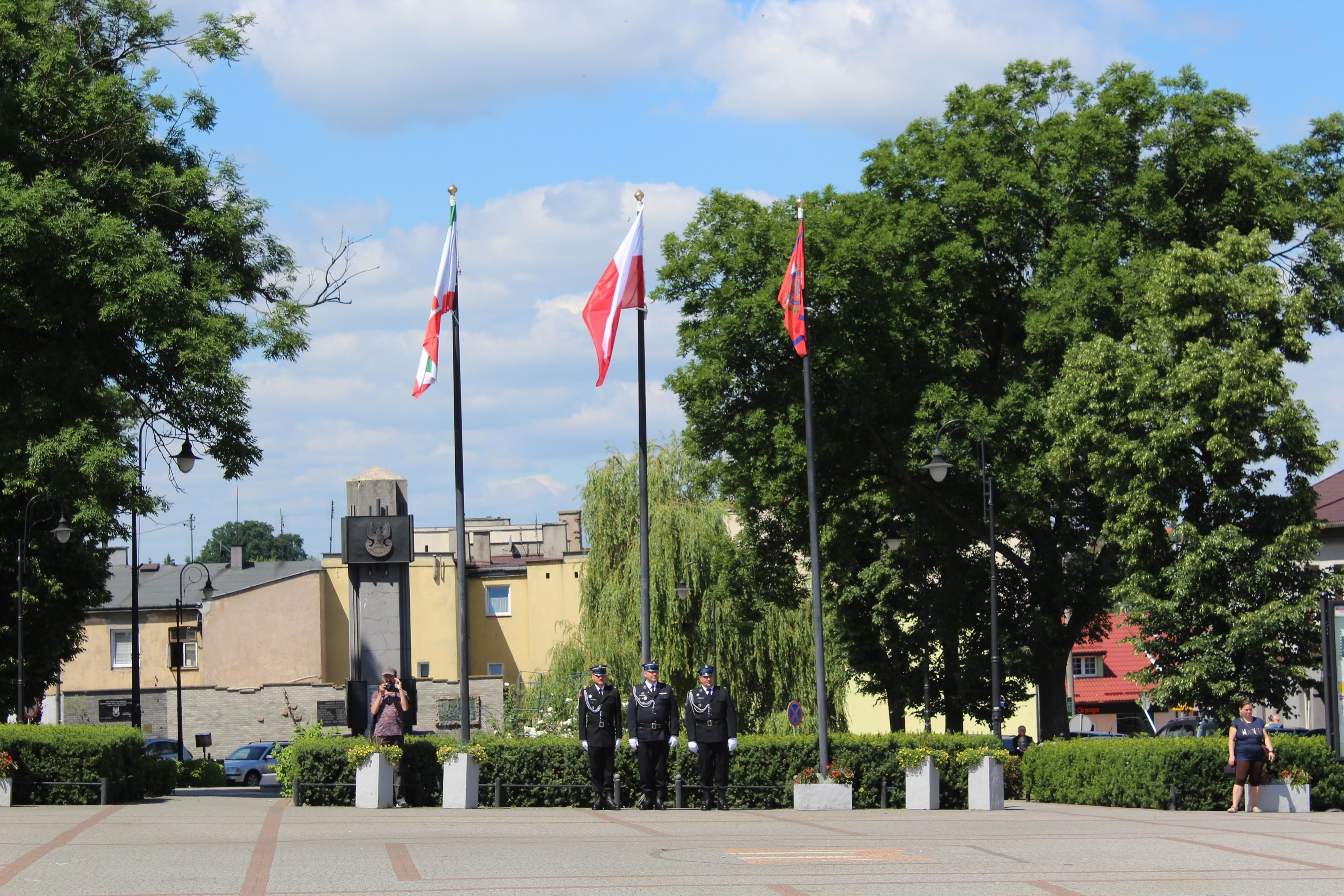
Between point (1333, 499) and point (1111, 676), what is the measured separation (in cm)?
1935

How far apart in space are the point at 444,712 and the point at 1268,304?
35.7 meters

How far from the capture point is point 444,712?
2117 inches

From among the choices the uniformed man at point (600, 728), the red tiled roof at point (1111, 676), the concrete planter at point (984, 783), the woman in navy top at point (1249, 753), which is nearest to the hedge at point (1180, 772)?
the woman in navy top at point (1249, 753)

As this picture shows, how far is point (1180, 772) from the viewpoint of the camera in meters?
22.1

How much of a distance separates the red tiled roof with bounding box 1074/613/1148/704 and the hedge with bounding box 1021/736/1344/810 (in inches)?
1654

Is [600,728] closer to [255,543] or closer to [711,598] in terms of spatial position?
[711,598]

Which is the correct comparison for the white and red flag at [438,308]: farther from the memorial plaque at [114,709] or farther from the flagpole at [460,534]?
the memorial plaque at [114,709]

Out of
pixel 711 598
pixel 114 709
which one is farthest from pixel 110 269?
pixel 114 709

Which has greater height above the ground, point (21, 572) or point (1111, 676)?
point (21, 572)

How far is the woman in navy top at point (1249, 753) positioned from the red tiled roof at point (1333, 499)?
26.3 metres

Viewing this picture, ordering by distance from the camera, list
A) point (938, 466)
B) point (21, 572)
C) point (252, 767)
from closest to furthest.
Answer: point (938, 466), point (21, 572), point (252, 767)

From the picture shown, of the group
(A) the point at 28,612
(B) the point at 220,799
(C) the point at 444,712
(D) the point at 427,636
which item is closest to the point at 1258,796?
(B) the point at 220,799

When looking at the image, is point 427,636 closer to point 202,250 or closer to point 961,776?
point 202,250

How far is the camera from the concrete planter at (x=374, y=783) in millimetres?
19016
